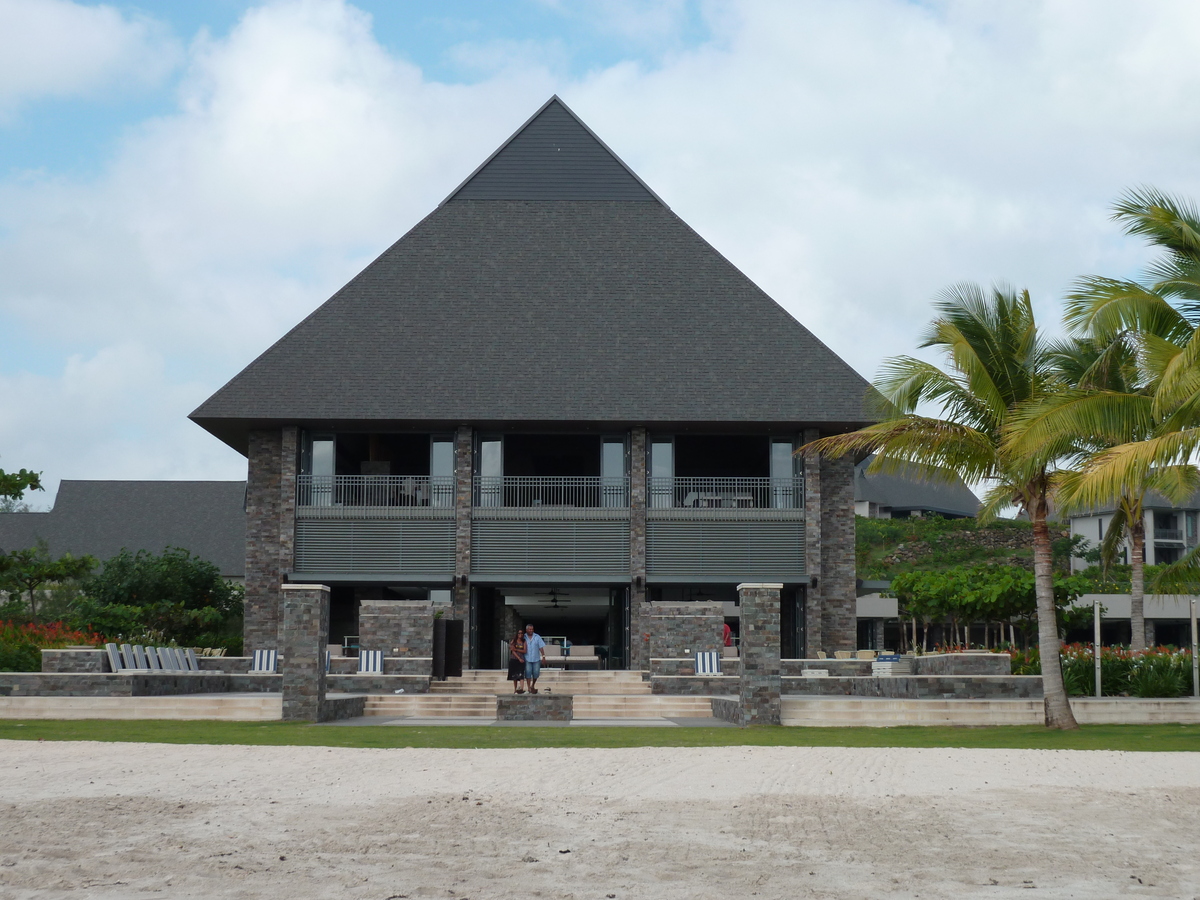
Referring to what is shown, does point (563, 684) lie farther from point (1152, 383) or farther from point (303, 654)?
point (1152, 383)

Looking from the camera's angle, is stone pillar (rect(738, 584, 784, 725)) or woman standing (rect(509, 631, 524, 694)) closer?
stone pillar (rect(738, 584, 784, 725))

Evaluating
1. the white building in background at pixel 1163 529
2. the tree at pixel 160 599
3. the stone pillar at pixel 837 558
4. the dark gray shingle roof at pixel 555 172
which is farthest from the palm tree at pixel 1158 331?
the white building in background at pixel 1163 529

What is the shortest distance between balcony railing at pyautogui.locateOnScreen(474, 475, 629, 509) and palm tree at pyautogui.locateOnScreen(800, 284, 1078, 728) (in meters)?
13.1

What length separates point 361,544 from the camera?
107 ft

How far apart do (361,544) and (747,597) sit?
1549 centimetres

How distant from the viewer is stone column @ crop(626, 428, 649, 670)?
104 ft

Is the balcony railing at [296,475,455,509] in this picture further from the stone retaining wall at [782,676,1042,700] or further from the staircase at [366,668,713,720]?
the stone retaining wall at [782,676,1042,700]

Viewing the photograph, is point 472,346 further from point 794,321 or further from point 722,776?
point 722,776

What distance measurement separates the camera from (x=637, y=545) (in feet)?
107

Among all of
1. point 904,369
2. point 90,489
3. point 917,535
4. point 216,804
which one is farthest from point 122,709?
point 917,535

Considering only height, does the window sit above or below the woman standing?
above

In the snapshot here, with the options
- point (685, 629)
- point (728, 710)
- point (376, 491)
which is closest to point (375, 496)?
point (376, 491)

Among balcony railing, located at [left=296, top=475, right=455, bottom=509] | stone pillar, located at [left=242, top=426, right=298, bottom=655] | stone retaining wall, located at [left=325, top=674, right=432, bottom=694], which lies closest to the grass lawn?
stone retaining wall, located at [left=325, top=674, right=432, bottom=694]

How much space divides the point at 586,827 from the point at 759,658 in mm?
10877
